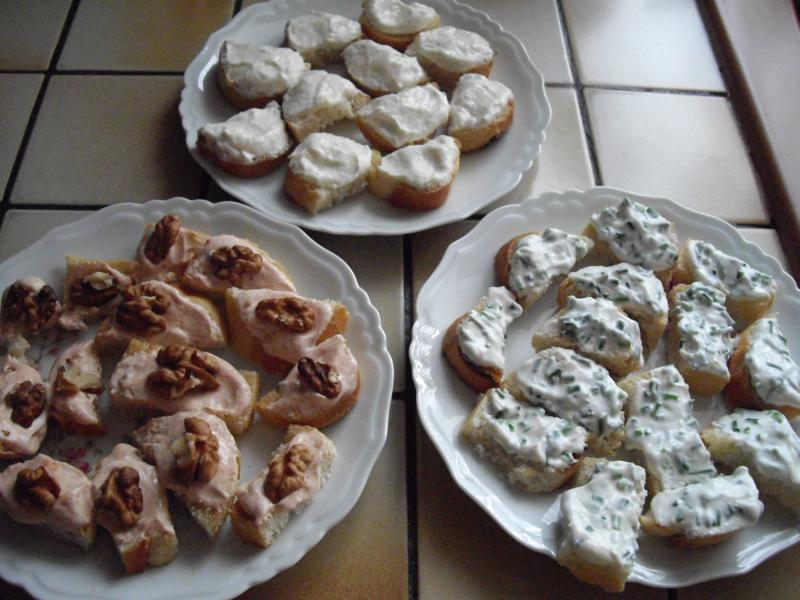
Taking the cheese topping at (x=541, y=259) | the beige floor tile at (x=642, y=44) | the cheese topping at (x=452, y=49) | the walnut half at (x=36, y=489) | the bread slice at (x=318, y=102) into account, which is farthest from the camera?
the beige floor tile at (x=642, y=44)

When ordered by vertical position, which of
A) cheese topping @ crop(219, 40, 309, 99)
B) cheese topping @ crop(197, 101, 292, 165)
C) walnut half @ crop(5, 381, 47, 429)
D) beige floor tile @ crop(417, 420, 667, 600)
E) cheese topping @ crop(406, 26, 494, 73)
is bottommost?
beige floor tile @ crop(417, 420, 667, 600)

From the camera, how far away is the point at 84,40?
164 cm

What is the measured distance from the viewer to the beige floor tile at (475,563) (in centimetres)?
103

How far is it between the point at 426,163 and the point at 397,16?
0.46m

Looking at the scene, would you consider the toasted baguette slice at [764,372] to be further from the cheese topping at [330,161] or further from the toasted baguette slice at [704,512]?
the cheese topping at [330,161]

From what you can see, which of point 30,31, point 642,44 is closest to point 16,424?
point 30,31

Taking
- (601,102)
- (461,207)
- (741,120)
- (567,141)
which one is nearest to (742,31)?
(741,120)

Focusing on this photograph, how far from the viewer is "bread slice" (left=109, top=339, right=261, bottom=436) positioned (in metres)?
1.04

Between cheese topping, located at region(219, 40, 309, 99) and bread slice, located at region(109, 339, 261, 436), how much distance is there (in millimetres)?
617

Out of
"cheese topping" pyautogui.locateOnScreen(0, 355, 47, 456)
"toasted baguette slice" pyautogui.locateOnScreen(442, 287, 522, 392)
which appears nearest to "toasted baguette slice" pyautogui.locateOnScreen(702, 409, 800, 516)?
A: "toasted baguette slice" pyautogui.locateOnScreen(442, 287, 522, 392)

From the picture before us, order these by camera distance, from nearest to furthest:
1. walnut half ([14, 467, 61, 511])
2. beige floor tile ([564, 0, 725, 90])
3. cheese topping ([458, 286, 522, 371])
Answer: walnut half ([14, 467, 61, 511])
cheese topping ([458, 286, 522, 371])
beige floor tile ([564, 0, 725, 90])

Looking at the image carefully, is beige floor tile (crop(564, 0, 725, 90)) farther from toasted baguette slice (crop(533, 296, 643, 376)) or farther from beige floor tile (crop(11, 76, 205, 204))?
beige floor tile (crop(11, 76, 205, 204))

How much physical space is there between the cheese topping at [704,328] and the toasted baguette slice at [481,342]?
296 millimetres

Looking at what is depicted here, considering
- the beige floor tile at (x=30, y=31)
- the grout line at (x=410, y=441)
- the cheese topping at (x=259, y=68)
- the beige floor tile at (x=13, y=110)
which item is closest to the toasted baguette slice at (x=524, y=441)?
the grout line at (x=410, y=441)
